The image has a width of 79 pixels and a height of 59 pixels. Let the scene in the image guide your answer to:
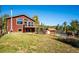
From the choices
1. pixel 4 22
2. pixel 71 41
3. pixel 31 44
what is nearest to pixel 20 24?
pixel 4 22

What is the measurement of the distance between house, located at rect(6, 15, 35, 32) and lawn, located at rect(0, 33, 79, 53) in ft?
0.27

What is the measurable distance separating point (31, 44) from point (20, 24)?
1.24 ft

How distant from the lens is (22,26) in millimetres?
4711

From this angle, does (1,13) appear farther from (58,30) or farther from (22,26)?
(58,30)

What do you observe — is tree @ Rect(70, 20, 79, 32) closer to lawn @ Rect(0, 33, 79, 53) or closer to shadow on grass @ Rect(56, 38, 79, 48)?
shadow on grass @ Rect(56, 38, 79, 48)

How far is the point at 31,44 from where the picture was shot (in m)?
4.65

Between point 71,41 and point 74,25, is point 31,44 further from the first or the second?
point 74,25

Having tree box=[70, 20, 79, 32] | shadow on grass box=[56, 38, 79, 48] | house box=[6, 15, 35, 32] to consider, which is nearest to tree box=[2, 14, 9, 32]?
house box=[6, 15, 35, 32]

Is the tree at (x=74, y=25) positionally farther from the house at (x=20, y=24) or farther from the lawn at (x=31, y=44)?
the house at (x=20, y=24)

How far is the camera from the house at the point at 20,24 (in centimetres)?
468

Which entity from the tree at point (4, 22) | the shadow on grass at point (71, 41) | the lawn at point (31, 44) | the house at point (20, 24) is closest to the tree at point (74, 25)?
the shadow on grass at point (71, 41)

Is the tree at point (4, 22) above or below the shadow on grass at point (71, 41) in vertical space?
above

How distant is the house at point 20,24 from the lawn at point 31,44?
0.27 ft
